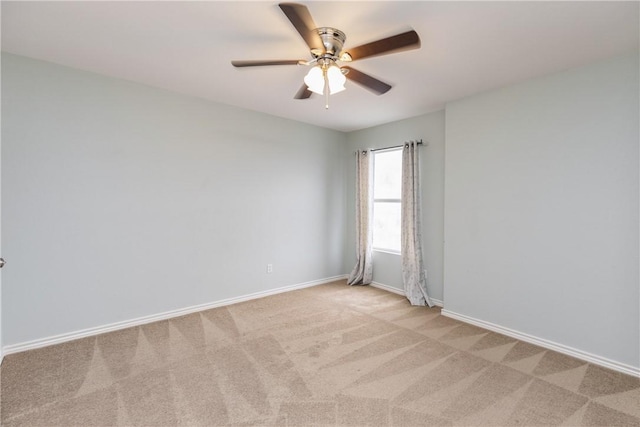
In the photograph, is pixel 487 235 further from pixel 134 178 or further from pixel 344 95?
pixel 134 178

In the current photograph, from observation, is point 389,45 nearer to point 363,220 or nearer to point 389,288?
point 363,220

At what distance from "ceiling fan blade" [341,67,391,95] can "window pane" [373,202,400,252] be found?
244 cm

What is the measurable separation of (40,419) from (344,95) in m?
3.55

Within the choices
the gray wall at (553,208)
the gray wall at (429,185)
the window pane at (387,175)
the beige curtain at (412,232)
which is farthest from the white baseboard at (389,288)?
the window pane at (387,175)

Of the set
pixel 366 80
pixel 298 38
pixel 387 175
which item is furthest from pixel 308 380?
pixel 387 175

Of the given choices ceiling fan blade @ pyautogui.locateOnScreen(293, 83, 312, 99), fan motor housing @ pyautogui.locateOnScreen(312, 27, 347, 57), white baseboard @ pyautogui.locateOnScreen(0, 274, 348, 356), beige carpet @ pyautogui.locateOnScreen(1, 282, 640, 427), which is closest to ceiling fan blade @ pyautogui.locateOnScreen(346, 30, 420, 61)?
fan motor housing @ pyautogui.locateOnScreen(312, 27, 347, 57)

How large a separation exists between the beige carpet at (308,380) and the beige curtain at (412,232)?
0.76 m

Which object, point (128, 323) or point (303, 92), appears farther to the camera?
point (128, 323)

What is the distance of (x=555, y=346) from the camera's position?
2.68 metres

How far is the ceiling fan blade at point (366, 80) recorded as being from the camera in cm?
215

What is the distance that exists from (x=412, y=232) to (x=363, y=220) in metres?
0.91

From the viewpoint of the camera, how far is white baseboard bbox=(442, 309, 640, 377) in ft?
7.69

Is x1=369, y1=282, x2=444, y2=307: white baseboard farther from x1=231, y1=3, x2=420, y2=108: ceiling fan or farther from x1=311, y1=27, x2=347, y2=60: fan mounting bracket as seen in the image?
x1=311, y1=27, x2=347, y2=60: fan mounting bracket

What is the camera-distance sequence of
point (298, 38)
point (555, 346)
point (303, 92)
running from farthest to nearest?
point (555, 346)
point (303, 92)
point (298, 38)
